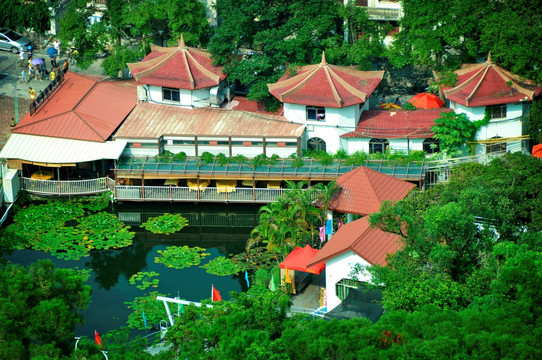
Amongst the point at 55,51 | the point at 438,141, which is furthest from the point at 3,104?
the point at 438,141

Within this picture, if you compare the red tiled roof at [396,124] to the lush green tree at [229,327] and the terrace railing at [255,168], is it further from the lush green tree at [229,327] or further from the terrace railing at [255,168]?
the lush green tree at [229,327]

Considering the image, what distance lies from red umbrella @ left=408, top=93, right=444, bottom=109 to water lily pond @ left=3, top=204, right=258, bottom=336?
13.2 metres

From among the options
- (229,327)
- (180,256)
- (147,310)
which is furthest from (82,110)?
(229,327)

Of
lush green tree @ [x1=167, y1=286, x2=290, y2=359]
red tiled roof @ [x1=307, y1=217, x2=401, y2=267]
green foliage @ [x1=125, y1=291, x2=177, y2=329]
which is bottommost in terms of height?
green foliage @ [x1=125, y1=291, x2=177, y2=329]

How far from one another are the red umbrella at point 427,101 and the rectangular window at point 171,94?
1511 cm

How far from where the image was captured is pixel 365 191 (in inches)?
2034

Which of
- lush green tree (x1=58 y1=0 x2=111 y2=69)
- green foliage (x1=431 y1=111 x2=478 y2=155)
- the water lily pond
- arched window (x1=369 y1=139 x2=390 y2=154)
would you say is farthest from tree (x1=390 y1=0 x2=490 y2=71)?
lush green tree (x1=58 y1=0 x2=111 y2=69)

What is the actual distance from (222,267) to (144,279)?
4078 mm

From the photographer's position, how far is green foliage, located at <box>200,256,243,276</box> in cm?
5073

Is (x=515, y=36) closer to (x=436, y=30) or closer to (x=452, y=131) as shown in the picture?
(x=436, y=30)

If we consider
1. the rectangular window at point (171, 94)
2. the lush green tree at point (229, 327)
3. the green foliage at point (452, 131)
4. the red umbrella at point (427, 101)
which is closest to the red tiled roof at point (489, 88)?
the green foliage at point (452, 131)

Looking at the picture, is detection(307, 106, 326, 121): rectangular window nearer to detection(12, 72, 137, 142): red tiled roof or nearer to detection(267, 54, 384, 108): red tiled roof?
detection(267, 54, 384, 108): red tiled roof

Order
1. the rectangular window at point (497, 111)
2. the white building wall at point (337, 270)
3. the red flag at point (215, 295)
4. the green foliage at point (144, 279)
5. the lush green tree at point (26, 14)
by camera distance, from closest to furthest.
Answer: the white building wall at point (337, 270) < the red flag at point (215, 295) < the green foliage at point (144, 279) < the rectangular window at point (497, 111) < the lush green tree at point (26, 14)

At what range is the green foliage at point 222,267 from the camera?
166 feet
